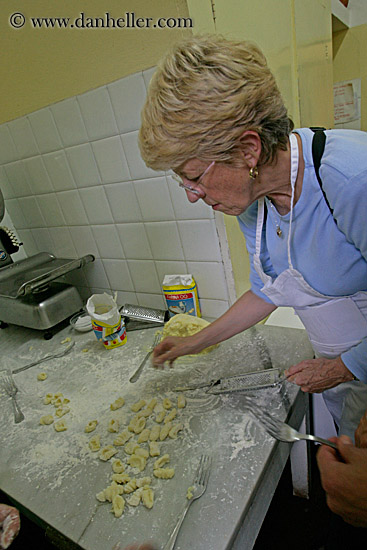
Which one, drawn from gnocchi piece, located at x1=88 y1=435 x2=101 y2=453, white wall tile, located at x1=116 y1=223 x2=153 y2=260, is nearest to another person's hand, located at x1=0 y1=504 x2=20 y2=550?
gnocchi piece, located at x1=88 y1=435 x2=101 y2=453

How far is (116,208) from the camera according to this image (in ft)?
4.12

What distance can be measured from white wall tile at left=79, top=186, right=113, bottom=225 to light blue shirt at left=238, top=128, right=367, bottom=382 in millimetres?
690

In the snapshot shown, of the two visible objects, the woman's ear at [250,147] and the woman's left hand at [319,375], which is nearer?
the woman's ear at [250,147]

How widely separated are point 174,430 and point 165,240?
68 centimetres

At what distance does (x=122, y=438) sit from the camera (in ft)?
2.54

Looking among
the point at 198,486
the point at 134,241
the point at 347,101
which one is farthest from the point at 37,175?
the point at 347,101

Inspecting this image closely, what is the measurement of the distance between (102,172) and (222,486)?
3.58 ft

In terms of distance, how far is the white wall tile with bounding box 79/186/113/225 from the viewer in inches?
50.1

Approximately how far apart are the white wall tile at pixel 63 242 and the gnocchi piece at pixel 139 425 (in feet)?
3.09

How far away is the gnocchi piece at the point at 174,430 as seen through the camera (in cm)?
75

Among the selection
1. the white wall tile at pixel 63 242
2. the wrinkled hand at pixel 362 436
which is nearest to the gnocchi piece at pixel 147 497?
the wrinkled hand at pixel 362 436

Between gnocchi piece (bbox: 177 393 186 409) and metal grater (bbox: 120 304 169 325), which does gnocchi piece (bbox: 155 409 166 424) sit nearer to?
gnocchi piece (bbox: 177 393 186 409)

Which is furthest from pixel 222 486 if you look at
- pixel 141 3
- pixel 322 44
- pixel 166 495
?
pixel 322 44

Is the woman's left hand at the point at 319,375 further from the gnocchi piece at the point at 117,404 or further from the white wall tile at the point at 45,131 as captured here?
the white wall tile at the point at 45,131
